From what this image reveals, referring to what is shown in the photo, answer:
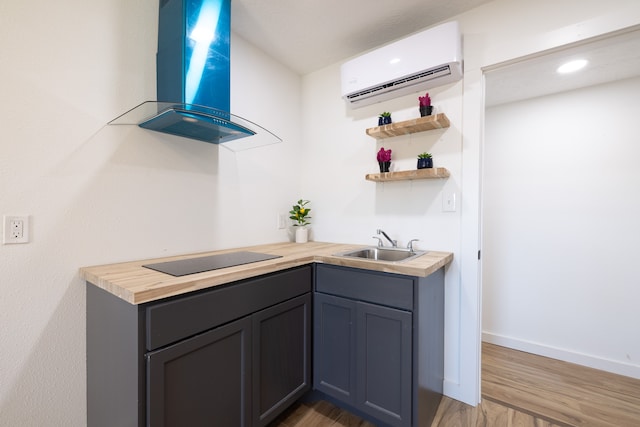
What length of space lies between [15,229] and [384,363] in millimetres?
1725

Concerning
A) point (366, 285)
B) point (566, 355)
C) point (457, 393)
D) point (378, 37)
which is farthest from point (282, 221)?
point (566, 355)

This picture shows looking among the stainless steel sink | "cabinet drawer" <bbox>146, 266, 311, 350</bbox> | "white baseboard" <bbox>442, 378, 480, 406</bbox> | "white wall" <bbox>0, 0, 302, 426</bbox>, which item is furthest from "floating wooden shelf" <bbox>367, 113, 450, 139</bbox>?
"white baseboard" <bbox>442, 378, 480, 406</bbox>

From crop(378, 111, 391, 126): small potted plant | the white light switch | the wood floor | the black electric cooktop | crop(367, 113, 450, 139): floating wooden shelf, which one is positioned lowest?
the wood floor

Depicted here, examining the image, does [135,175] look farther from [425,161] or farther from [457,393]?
[457,393]

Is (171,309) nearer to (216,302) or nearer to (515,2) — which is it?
(216,302)

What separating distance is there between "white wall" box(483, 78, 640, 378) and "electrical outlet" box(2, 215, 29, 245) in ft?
10.3

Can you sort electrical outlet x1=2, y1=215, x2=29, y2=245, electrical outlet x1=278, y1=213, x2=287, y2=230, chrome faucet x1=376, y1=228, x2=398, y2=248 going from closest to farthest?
electrical outlet x1=2, y1=215, x2=29, y2=245, chrome faucet x1=376, y1=228, x2=398, y2=248, electrical outlet x1=278, y1=213, x2=287, y2=230

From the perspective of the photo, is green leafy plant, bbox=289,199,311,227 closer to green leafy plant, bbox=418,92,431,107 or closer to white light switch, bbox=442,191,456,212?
white light switch, bbox=442,191,456,212

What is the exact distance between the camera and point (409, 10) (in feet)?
5.71

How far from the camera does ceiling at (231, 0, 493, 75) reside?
170 centimetres

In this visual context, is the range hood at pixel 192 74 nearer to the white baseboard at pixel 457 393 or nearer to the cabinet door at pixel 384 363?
the cabinet door at pixel 384 363

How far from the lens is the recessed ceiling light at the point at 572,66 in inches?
73.8

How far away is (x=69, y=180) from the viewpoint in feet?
4.03

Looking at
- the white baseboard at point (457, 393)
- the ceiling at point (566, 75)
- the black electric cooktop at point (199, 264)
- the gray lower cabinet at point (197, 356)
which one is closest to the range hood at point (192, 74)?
the black electric cooktop at point (199, 264)
